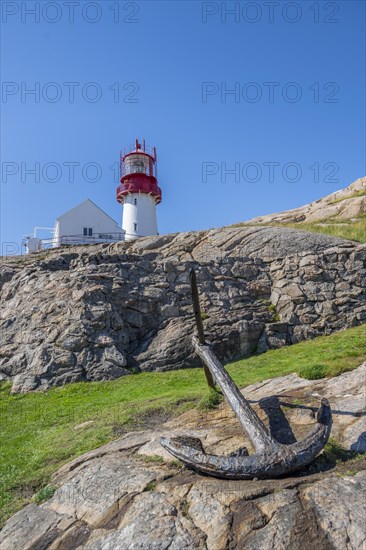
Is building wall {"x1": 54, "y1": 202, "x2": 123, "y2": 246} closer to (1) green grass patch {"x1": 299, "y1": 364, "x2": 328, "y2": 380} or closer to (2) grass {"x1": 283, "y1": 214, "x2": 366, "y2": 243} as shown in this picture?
(2) grass {"x1": 283, "y1": 214, "x2": 366, "y2": 243}

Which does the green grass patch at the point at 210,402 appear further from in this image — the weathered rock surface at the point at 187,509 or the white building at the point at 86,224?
the white building at the point at 86,224

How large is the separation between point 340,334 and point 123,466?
12.1m

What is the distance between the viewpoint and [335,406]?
7027 mm

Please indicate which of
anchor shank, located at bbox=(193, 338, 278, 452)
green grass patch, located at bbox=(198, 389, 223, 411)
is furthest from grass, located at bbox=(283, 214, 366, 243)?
anchor shank, located at bbox=(193, 338, 278, 452)

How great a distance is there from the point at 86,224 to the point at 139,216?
5405mm

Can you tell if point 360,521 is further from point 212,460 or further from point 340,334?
point 340,334

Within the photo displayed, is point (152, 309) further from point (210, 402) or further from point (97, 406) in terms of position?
point (210, 402)

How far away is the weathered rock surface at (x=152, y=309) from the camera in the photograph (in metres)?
14.0

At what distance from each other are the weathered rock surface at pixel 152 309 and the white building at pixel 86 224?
15351 mm

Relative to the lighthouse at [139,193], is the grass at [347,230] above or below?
below

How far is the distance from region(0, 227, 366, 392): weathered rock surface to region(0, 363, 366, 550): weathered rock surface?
8.07m

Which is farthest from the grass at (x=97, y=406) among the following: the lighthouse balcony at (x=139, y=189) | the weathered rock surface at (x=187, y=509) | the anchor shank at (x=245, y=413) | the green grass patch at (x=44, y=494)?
the lighthouse balcony at (x=139, y=189)

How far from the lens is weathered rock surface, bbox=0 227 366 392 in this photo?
14000 mm

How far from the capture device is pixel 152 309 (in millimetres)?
16109
